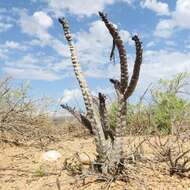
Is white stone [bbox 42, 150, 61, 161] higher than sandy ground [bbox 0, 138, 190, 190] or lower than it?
higher

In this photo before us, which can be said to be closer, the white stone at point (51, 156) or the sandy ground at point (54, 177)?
the sandy ground at point (54, 177)

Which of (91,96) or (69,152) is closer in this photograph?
(91,96)

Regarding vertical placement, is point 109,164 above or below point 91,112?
below

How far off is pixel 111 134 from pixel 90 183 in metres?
0.77

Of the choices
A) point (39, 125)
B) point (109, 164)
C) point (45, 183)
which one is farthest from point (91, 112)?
point (39, 125)

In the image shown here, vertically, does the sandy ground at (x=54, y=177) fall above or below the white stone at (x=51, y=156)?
below

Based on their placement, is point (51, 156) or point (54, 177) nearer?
point (54, 177)

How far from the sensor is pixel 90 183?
6.10m

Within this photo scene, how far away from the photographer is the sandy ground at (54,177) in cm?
605

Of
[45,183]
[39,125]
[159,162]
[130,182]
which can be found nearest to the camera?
[130,182]

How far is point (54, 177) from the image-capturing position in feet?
21.9

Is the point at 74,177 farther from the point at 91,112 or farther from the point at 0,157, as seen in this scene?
the point at 0,157

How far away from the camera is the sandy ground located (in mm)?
6047

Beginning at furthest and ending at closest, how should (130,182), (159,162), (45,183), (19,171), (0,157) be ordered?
(0,157), (19,171), (159,162), (45,183), (130,182)
